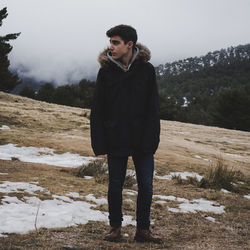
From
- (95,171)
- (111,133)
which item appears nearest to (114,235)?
(111,133)

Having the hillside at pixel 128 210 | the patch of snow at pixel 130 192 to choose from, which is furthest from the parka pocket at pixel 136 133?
the patch of snow at pixel 130 192

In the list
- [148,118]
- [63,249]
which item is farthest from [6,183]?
[148,118]

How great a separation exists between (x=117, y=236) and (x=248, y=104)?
4356 centimetres

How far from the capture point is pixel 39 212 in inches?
137

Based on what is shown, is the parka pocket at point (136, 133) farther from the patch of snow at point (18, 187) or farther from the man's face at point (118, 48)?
the patch of snow at point (18, 187)

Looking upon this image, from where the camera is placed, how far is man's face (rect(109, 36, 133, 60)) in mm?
3000

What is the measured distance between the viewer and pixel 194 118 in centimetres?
6197

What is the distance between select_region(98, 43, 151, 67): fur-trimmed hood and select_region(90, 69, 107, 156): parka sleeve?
0.34ft

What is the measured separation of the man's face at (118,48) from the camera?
300cm

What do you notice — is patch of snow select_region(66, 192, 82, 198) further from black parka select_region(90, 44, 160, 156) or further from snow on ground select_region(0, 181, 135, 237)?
black parka select_region(90, 44, 160, 156)

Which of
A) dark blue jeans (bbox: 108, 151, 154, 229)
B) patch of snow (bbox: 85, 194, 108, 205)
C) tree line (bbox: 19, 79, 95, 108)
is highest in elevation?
tree line (bbox: 19, 79, 95, 108)

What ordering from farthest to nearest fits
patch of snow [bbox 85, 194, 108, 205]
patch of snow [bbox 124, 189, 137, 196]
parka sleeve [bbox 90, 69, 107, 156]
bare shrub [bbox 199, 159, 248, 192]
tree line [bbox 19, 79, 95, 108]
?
1. tree line [bbox 19, 79, 95, 108]
2. bare shrub [bbox 199, 159, 248, 192]
3. patch of snow [bbox 124, 189, 137, 196]
4. patch of snow [bbox 85, 194, 108, 205]
5. parka sleeve [bbox 90, 69, 107, 156]

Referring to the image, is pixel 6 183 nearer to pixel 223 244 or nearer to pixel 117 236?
pixel 117 236

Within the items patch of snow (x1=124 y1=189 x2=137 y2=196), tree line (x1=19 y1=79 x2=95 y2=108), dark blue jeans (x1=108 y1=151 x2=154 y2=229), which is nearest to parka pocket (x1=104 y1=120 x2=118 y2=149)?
dark blue jeans (x1=108 y1=151 x2=154 y2=229)
